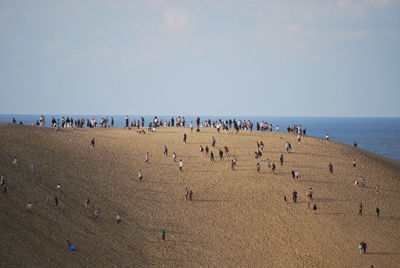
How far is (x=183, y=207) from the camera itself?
4909cm

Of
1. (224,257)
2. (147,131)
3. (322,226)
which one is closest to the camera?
(224,257)

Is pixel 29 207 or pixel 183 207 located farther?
pixel 183 207

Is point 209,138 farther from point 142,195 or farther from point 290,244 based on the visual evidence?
point 290,244

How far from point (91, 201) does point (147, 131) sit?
2920 centimetres

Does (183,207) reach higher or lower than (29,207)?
lower

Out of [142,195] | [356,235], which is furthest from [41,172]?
[356,235]

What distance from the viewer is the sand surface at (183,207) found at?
3906cm

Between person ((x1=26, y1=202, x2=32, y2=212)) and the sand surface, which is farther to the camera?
person ((x1=26, y1=202, x2=32, y2=212))

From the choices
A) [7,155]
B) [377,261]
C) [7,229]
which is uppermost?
[7,155]

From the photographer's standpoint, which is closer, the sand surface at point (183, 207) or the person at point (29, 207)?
the sand surface at point (183, 207)

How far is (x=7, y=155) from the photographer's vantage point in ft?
164

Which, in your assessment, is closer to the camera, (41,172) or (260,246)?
(260,246)

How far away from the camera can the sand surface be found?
128ft

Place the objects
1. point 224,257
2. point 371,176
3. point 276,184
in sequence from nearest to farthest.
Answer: point 224,257 → point 276,184 → point 371,176
